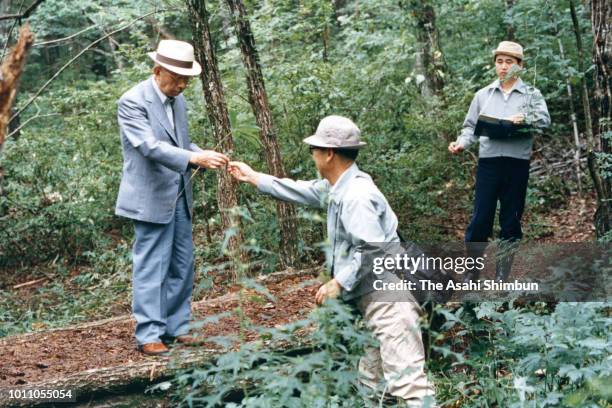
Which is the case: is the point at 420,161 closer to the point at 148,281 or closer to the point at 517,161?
the point at 517,161

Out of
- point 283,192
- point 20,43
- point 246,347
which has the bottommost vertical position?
point 246,347

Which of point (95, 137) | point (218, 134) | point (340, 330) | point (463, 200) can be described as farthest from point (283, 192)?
point (95, 137)

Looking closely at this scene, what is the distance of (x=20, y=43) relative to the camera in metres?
3.54

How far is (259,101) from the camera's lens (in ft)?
23.6

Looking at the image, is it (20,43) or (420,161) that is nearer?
(20,43)

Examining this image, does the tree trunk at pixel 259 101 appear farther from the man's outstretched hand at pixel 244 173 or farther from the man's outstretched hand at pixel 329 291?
the man's outstretched hand at pixel 329 291

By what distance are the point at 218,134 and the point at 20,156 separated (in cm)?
459

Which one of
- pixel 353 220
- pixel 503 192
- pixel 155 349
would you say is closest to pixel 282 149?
pixel 503 192

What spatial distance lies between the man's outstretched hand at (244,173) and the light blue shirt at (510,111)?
258 cm

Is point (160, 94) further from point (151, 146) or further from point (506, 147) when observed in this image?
point (506, 147)

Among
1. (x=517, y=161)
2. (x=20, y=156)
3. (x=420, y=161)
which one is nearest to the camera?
(x=517, y=161)

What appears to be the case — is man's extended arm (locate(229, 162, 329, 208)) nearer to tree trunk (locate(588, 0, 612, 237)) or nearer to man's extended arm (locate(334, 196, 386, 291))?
man's extended arm (locate(334, 196, 386, 291))

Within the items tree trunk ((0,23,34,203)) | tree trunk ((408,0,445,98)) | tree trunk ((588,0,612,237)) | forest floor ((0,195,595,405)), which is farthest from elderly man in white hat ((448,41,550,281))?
tree trunk ((0,23,34,203))

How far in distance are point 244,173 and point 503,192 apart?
2781mm
